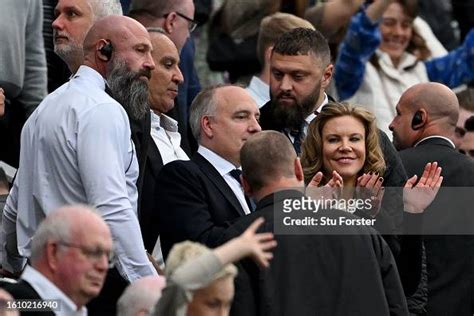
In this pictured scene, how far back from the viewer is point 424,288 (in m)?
10.3

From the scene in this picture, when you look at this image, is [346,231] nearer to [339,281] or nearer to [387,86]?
[339,281]

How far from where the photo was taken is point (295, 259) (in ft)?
28.6

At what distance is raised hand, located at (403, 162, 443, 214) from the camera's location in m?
10.1

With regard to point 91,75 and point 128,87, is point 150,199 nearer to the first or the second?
point 128,87

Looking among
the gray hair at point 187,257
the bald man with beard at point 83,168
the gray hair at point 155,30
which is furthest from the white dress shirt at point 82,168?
the gray hair at point 155,30

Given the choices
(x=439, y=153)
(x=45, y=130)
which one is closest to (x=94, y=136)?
(x=45, y=130)

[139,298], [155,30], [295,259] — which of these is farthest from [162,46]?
[139,298]

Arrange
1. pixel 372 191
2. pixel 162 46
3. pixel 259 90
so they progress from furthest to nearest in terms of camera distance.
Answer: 1. pixel 259 90
2. pixel 162 46
3. pixel 372 191

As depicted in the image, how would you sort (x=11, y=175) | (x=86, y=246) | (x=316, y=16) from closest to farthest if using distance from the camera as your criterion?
(x=86, y=246) → (x=11, y=175) → (x=316, y=16)

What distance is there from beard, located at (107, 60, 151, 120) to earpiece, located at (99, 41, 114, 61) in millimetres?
41

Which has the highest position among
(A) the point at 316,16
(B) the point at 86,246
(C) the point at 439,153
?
(A) the point at 316,16

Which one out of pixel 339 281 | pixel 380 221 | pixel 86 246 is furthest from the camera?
pixel 380 221

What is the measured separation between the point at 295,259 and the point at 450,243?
225 centimetres

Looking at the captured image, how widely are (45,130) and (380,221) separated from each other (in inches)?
80.9
